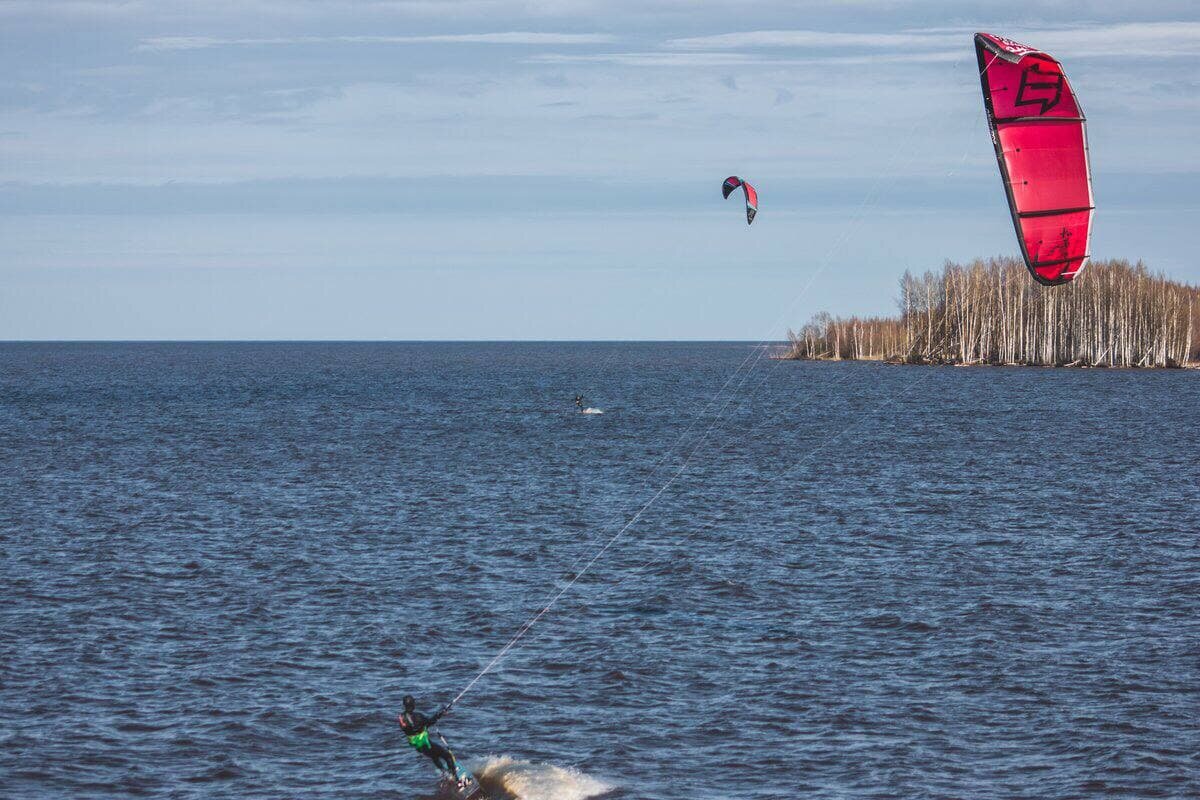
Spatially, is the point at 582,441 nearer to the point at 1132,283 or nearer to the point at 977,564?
the point at 977,564

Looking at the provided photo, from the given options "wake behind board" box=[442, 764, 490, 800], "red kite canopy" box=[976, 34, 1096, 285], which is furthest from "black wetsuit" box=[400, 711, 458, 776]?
"red kite canopy" box=[976, 34, 1096, 285]

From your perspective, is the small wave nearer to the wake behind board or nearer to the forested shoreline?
the wake behind board

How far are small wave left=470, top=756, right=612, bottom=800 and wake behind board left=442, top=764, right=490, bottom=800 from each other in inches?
8.0

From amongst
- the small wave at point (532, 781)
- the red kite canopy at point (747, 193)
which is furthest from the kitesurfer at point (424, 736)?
the red kite canopy at point (747, 193)

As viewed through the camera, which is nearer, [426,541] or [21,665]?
[21,665]

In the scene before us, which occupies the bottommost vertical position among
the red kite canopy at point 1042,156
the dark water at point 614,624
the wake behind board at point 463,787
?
the wake behind board at point 463,787

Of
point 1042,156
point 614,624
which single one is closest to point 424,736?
point 614,624

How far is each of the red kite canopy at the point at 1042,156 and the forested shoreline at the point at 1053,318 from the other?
109757 millimetres

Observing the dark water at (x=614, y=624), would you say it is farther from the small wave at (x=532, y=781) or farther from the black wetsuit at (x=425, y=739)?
the black wetsuit at (x=425, y=739)

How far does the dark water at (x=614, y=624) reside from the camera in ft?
69.2

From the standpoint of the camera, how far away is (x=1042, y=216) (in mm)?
29328

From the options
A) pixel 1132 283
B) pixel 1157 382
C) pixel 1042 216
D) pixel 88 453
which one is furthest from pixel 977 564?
pixel 1132 283

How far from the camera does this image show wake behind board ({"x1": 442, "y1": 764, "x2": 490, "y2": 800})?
19719 millimetres

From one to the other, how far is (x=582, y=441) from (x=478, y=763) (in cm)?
5307
